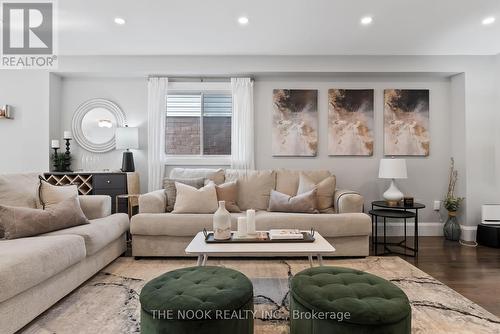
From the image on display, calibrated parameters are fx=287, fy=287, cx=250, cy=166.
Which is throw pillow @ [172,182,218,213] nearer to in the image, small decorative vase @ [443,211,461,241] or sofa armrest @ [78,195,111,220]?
sofa armrest @ [78,195,111,220]

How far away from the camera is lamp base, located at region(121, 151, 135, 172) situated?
4133mm

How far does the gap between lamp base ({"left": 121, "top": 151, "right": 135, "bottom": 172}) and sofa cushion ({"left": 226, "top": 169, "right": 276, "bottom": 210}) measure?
1440 millimetres

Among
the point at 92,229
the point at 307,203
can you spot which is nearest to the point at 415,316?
the point at 307,203

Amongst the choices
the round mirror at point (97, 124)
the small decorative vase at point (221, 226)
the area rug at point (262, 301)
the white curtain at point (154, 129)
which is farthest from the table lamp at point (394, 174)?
the round mirror at point (97, 124)

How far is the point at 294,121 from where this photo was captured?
14.3 feet

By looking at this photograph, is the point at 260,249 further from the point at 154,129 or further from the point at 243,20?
the point at 154,129

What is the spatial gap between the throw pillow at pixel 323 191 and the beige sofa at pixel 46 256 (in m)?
2.17

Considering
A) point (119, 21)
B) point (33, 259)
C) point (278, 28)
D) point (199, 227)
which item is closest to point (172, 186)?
point (199, 227)

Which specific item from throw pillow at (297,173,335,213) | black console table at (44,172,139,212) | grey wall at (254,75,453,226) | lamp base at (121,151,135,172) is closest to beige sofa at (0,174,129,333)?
black console table at (44,172,139,212)

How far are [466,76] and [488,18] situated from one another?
112 centimetres

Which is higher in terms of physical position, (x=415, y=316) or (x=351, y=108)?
(x=351, y=108)

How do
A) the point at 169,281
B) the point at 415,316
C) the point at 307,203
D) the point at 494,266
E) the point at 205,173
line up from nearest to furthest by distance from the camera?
the point at 169,281 → the point at 415,316 → the point at 494,266 → the point at 307,203 → the point at 205,173

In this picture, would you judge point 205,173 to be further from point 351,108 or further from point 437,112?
point 437,112

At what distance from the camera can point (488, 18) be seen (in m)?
3.10
